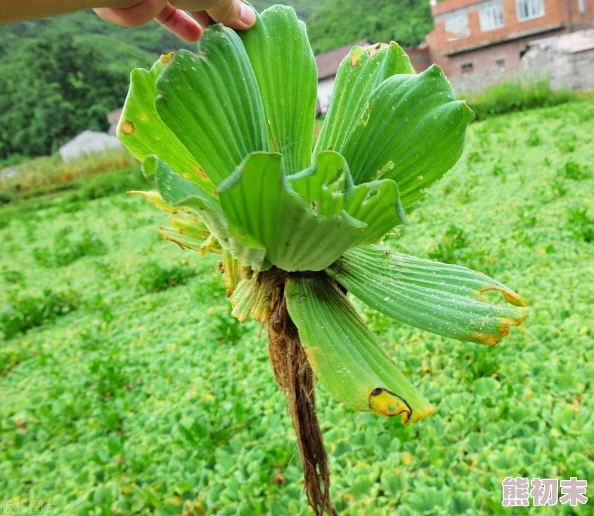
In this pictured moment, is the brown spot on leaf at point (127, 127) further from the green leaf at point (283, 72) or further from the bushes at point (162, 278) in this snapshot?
the bushes at point (162, 278)

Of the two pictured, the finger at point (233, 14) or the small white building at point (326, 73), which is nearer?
the finger at point (233, 14)

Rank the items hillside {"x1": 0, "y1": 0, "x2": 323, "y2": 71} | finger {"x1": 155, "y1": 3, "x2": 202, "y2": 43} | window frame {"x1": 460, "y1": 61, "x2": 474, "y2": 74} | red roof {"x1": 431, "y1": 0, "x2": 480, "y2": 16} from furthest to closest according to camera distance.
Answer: hillside {"x1": 0, "y1": 0, "x2": 323, "y2": 71} < window frame {"x1": 460, "y1": 61, "x2": 474, "y2": 74} < red roof {"x1": 431, "y1": 0, "x2": 480, "y2": 16} < finger {"x1": 155, "y1": 3, "x2": 202, "y2": 43}

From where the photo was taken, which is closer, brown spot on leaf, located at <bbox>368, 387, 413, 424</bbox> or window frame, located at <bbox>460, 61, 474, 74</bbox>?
brown spot on leaf, located at <bbox>368, 387, 413, 424</bbox>

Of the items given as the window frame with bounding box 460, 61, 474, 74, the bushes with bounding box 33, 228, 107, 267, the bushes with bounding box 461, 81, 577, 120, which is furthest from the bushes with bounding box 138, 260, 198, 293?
the window frame with bounding box 460, 61, 474, 74

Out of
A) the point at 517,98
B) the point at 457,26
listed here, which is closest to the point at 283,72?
the point at 517,98

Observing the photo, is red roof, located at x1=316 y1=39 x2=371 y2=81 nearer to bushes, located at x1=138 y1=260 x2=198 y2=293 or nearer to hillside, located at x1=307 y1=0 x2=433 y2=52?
hillside, located at x1=307 y1=0 x2=433 y2=52

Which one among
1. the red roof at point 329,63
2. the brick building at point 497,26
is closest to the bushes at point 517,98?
the brick building at point 497,26

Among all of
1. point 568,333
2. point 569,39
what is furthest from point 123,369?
point 569,39

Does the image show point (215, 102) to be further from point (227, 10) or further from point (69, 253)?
point (69, 253)
